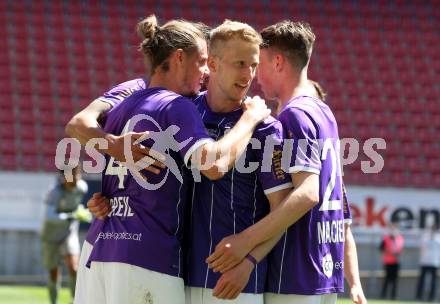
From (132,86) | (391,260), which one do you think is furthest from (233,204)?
(391,260)

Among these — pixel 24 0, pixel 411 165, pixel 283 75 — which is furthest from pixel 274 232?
pixel 24 0

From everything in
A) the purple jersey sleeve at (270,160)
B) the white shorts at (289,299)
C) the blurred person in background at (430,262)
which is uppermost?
the purple jersey sleeve at (270,160)

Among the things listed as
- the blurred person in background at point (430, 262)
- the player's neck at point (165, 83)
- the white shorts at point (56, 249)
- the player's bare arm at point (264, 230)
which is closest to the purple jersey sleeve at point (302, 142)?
the player's bare arm at point (264, 230)

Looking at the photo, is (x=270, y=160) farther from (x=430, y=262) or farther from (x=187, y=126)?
(x=430, y=262)

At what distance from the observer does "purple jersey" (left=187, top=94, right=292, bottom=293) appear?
150 inches

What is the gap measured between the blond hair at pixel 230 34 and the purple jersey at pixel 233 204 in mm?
330

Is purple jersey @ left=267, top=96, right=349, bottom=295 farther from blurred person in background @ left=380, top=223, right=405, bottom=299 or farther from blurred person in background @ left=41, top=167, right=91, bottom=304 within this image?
blurred person in background @ left=380, top=223, right=405, bottom=299

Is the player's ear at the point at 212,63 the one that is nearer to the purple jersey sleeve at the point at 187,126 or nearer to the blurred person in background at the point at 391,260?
the purple jersey sleeve at the point at 187,126

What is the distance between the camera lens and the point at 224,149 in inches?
143

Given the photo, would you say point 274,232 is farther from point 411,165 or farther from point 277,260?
point 411,165

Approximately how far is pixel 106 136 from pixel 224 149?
0.58m

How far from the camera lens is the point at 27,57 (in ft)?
64.0

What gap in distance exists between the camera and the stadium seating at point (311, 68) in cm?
1862

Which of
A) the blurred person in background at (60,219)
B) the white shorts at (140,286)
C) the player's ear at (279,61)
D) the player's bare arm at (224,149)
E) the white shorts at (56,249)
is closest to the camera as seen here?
the player's bare arm at (224,149)
